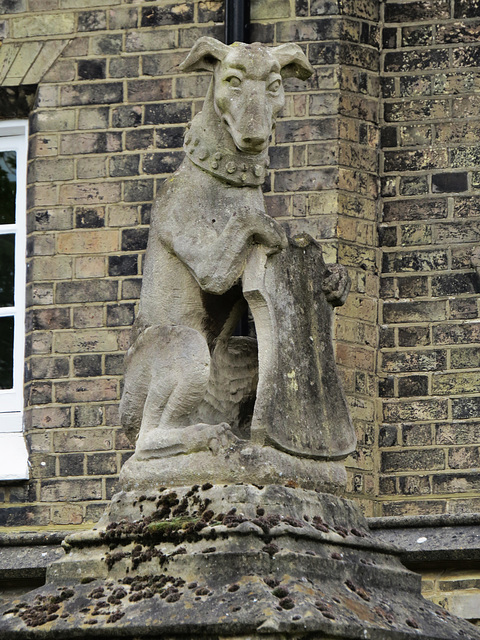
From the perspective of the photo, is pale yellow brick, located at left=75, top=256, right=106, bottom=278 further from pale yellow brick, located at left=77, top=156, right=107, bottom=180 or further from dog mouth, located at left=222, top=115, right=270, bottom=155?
dog mouth, located at left=222, top=115, right=270, bottom=155

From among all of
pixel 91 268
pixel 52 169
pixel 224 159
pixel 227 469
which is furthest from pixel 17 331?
pixel 227 469

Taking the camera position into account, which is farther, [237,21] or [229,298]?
[237,21]

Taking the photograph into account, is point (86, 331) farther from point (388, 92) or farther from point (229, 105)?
point (229, 105)

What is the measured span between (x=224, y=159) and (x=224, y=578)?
169 cm

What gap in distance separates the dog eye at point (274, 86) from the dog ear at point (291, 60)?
0.39 feet

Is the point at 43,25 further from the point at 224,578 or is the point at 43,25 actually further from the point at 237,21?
the point at 224,578

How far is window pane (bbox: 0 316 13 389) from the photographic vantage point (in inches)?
334

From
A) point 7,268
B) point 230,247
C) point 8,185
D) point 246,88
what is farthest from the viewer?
point 8,185

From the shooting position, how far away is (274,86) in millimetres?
5660

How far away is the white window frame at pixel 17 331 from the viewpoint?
8.12 meters

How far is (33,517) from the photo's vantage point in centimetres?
800

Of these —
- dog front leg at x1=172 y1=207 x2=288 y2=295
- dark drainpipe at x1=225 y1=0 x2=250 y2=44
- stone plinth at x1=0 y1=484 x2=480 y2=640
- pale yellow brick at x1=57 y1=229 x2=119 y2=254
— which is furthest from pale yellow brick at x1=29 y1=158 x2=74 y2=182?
stone plinth at x1=0 y1=484 x2=480 y2=640

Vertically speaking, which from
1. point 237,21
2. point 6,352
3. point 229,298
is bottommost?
point 6,352

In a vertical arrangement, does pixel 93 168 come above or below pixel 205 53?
below
